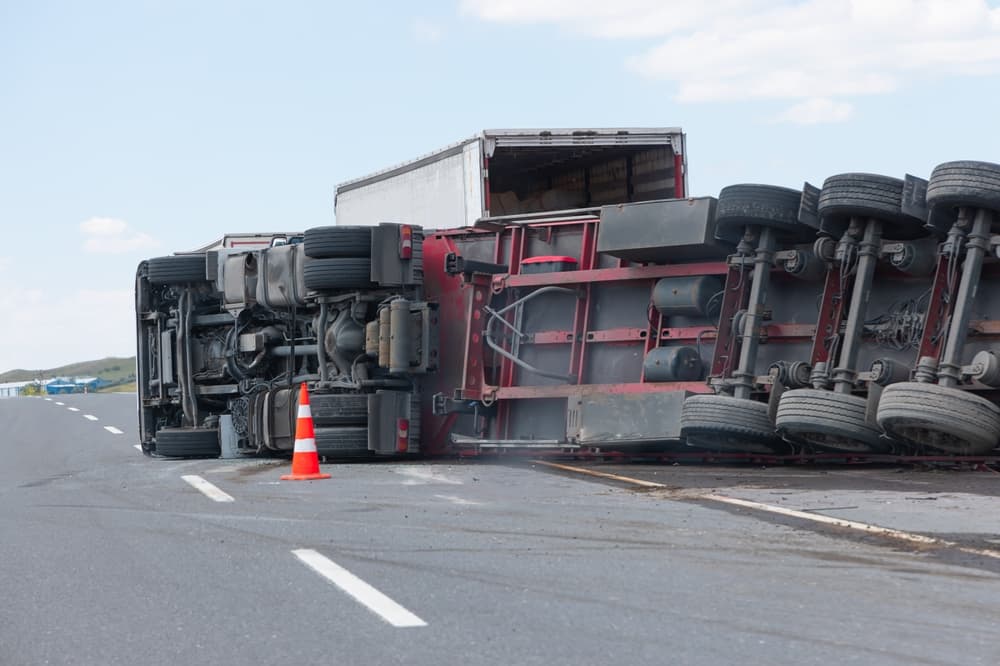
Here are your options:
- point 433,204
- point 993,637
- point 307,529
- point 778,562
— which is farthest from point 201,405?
point 993,637

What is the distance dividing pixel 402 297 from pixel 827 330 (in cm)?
474

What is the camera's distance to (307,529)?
822cm

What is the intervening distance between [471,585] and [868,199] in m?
6.64

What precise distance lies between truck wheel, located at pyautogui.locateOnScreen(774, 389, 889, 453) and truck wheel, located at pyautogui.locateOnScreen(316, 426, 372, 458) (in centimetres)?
468

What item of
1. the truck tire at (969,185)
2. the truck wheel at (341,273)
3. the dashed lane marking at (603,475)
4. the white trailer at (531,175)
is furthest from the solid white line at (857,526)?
the white trailer at (531,175)

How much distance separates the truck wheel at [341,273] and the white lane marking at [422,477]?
2.73 m

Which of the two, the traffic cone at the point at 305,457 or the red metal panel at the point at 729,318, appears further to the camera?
the red metal panel at the point at 729,318

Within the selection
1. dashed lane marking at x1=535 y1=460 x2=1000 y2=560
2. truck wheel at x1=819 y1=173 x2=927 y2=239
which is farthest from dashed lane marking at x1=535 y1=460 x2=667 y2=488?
truck wheel at x1=819 y1=173 x2=927 y2=239

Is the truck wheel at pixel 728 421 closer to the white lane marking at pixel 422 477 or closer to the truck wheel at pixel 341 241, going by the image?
the white lane marking at pixel 422 477

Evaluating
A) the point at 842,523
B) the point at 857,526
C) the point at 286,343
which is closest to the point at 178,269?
the point at 286,343

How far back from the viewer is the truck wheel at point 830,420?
37.6 feet

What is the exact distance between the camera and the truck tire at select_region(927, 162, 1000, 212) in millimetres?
10914

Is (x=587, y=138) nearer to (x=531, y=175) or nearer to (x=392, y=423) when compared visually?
(x=531, y=175)

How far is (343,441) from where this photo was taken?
1466 centimetres
